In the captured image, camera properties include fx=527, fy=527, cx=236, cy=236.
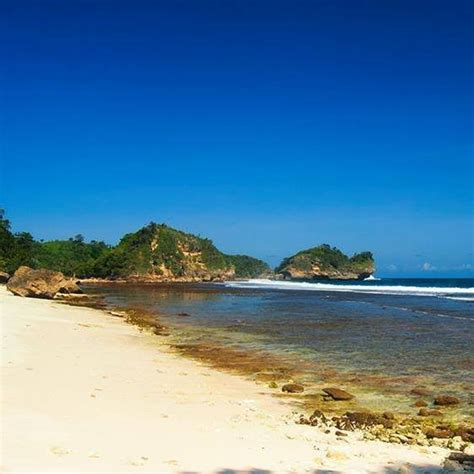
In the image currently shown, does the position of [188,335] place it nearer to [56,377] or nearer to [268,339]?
[268,339]

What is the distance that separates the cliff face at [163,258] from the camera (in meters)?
137

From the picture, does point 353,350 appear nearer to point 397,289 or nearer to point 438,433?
point 438,433

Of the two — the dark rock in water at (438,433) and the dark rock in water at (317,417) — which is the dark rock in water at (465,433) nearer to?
the dark rock in water at (438,433)

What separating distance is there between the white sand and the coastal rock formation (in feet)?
86.8

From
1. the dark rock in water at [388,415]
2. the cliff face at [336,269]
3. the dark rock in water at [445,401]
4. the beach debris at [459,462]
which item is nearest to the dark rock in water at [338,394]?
the dark rock in water at [388,415]

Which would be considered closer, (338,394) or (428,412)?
(428,412)

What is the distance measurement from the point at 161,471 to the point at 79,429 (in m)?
1.86

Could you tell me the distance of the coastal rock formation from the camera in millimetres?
39312

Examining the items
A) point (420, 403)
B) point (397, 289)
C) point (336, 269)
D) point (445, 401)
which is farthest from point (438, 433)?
point (336, 269)

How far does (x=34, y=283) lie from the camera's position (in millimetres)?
39906

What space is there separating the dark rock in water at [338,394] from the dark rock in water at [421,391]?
1.74 meters

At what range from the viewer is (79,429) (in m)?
7.55

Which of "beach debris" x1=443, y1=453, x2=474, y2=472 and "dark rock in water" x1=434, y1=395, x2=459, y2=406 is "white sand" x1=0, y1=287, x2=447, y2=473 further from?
"dark rock in water" x1=434, y1=395, x2=459, y2=406

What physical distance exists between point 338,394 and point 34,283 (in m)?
32.8
